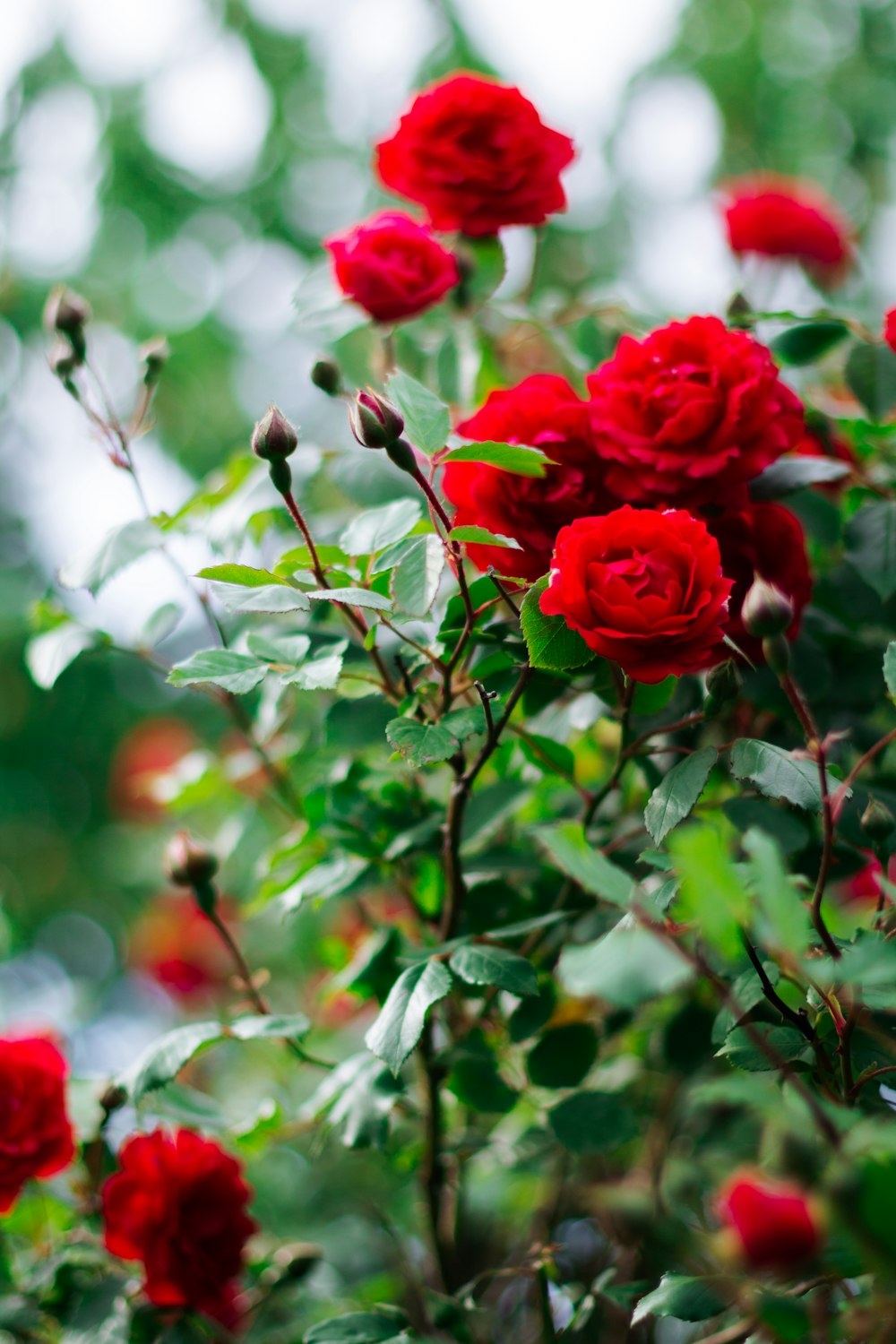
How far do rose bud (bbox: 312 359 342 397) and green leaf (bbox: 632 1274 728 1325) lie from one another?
53 centimetres

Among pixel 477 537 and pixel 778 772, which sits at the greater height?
pixel 477 537

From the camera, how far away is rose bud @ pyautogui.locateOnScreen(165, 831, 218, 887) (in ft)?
2.27

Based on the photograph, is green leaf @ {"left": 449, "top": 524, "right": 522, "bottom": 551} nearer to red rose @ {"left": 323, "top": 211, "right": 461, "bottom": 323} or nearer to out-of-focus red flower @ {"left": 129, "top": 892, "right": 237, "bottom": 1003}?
red rose @ {"left": 323, "top": 211, "right": 461, "bottom": 323}

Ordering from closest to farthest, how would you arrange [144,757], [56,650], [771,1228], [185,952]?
[771,1228]
[56,650]
[185,952]
[144,757]

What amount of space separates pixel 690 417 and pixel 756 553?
9cm

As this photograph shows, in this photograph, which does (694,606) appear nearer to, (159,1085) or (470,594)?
(470,594)

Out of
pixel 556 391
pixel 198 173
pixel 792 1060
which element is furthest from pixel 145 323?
pixel 792 1060

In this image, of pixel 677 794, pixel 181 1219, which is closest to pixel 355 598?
pixel 677 794

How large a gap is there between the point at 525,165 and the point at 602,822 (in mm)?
451

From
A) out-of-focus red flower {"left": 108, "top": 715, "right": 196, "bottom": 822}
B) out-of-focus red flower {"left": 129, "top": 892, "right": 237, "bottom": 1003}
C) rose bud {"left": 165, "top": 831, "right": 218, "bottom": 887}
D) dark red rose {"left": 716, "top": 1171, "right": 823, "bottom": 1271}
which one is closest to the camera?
dark red rose {"left": 716, "top": 1171, "right": 823, "bottom": 1271}

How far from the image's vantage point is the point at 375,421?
52 cm

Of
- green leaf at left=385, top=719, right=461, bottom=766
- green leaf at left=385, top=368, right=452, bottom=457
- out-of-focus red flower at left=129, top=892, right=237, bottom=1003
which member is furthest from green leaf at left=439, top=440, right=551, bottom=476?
out-of-focus red flower at left=129, top=892, right=237, bottom=1003

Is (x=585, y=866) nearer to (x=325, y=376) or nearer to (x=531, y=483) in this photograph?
(x=531, y=483)

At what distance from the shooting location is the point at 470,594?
0.54 meters
